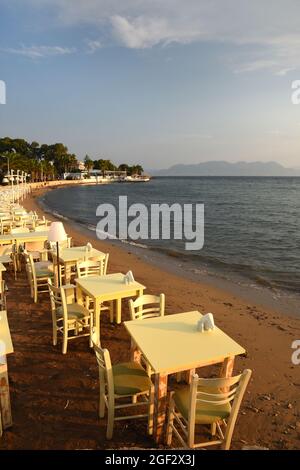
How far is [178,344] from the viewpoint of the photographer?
10.6 ft

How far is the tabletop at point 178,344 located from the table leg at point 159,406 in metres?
0.13

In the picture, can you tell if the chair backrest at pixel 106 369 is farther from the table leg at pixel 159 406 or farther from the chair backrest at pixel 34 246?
the chair backrest at pixel 34 246

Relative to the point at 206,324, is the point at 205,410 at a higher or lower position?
lower

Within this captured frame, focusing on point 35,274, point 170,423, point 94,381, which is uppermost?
point 35,274

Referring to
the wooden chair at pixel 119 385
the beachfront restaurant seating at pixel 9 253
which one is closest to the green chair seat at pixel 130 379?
the wooden chair at pixel 119 385

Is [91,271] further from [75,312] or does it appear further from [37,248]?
[37,248]

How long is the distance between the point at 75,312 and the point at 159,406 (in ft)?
7.58

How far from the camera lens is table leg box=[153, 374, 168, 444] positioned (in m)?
2.89

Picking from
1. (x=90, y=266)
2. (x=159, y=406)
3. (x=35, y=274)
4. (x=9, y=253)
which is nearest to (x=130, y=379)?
(x=159, y=406)

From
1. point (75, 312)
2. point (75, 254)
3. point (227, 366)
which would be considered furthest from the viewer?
point (75, 254)

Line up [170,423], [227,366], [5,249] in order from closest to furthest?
[170,423] < [227,366] < [5,249]

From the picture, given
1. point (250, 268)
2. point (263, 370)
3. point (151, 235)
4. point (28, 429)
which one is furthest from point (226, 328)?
point (151, 235)

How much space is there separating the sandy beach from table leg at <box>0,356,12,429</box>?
11 centimetres
